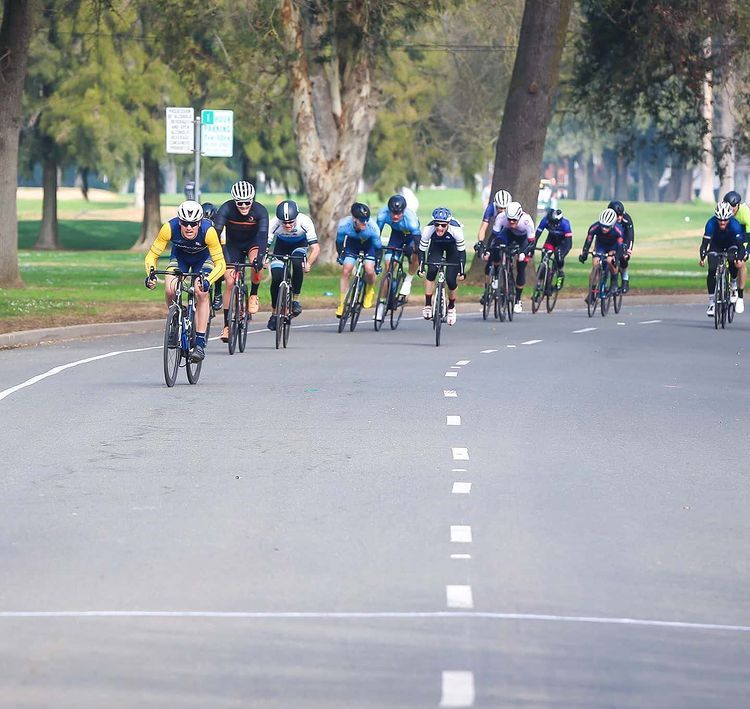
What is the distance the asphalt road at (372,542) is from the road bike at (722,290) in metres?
9.21

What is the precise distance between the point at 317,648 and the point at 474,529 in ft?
9.43

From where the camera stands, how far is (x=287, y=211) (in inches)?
848

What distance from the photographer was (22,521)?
9.88 metres

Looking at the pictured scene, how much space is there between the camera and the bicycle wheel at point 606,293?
30.2 meters

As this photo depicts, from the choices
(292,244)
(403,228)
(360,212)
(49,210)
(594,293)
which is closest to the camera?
(292,244)

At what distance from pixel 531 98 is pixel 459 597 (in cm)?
3164

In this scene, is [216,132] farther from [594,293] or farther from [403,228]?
[403,228]

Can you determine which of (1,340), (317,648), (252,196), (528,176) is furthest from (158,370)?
(528,176)

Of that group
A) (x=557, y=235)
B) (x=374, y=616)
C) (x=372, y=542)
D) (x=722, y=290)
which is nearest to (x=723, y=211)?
(x=722, y=290)

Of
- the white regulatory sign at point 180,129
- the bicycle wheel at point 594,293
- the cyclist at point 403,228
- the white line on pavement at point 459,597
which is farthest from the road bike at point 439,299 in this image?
the white line on pavement at point 459,597

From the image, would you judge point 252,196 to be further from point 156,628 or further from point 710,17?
point 710,17

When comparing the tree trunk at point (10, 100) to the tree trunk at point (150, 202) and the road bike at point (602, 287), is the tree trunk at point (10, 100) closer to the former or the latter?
the road bike at point (602, 287)

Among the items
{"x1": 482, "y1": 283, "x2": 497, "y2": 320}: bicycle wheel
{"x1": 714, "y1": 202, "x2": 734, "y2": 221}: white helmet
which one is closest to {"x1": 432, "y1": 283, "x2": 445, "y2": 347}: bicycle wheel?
{"x1": 482, "y1": 283, "x2": 497, "y2": 320}: bicycle wheel

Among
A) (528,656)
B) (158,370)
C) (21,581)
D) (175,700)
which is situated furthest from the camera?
(158,370)
